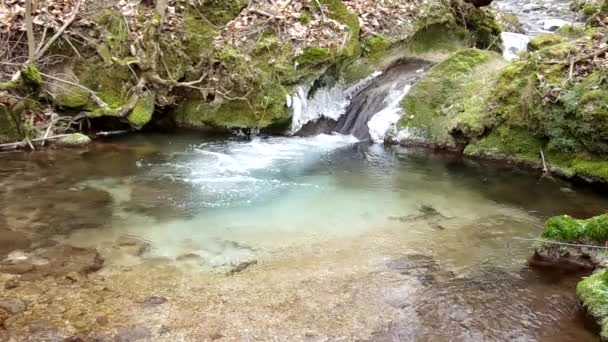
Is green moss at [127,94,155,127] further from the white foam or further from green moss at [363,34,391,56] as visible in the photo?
the white foam

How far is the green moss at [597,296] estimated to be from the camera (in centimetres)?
452

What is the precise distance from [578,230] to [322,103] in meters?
6.24

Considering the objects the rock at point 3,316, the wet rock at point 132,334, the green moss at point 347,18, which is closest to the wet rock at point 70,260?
the rock at point 3,316

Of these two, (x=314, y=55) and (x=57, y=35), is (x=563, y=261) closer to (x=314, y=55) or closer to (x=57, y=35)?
(x=314, y=55)

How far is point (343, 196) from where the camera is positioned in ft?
24.6

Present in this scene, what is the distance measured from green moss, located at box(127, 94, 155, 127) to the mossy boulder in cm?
451

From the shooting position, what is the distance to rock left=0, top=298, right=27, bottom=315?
14.5 feet

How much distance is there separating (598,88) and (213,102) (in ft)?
20.7

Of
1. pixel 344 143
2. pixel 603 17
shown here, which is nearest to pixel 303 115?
pixel 344 143

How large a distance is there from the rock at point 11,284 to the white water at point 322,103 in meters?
6.21

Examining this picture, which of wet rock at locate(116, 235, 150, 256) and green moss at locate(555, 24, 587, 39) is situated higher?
green moss at locate(555, 24, 587, 39)

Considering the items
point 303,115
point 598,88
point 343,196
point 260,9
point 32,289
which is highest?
point 260,9

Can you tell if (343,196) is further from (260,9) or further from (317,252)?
(260,9)

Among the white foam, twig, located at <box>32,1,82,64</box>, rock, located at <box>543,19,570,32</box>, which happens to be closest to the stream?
twig, located at <box>32,1,82,64</box>
